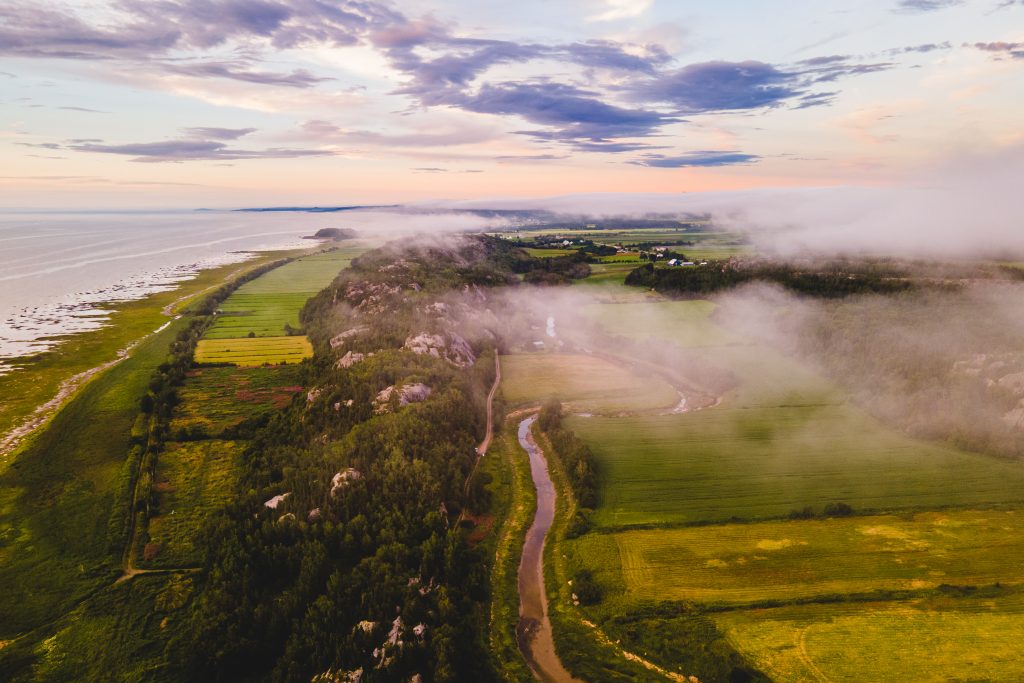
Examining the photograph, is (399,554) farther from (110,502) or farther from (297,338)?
(297,338)

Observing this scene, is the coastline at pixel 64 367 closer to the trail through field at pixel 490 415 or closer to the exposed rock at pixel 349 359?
the exposed rock at pixel 349 359

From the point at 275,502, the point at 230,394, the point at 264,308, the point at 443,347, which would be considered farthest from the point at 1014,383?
the point at 264,308

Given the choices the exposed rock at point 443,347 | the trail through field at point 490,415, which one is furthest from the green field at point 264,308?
the trail through field at point 490,415

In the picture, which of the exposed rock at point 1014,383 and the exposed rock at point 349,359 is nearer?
the exposed rock at point 1014,383

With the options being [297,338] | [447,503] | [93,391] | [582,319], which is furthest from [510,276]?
[447,503]

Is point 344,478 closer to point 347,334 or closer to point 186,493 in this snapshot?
point 186,493

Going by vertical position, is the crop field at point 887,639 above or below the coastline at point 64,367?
below
